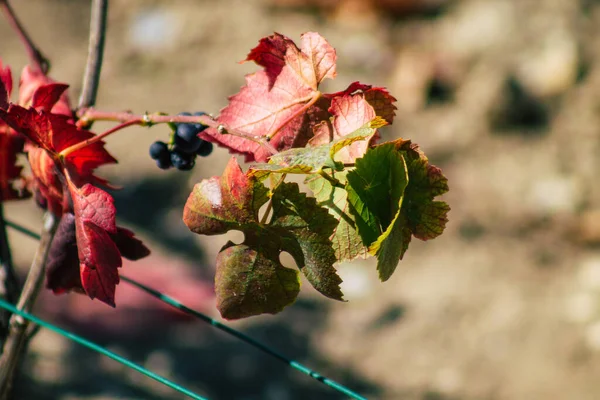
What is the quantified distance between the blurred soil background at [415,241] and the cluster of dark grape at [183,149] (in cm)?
152

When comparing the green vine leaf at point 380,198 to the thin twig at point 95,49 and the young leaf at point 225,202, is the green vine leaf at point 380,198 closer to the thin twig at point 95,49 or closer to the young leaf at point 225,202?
the young leaf at point 225,202

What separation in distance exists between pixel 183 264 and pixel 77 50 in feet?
4.66

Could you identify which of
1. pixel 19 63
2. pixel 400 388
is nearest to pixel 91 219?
pixel 400 388

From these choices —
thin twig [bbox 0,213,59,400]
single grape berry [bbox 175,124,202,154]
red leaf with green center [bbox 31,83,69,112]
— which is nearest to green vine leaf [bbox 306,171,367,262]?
single grape berry [bbox 175,124,202,154]

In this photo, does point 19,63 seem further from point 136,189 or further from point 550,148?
point 550,148

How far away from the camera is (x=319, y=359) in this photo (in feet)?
7.93

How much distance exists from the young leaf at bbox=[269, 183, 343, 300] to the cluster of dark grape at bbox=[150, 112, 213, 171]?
0.56 feet

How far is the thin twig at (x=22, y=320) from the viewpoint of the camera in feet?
2.75

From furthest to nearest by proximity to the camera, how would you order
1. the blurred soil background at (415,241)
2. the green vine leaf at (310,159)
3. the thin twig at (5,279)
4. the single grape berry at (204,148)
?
the blurred soil background at (415,241) < the thin twig at (5,279) < the single grape berry at (204,148) < the green vine leaf at (310,159)

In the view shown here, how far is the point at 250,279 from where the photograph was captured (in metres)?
0.62

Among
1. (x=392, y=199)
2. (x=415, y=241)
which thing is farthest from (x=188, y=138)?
(x=415, y=241)

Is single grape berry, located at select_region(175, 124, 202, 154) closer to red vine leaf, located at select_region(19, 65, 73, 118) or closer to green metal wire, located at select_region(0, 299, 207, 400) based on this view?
red vine leaf, located at select_region(19, 65, 73, 118)

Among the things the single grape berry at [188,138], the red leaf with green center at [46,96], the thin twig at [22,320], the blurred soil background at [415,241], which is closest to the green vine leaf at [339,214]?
the single grape berry at [188,138]

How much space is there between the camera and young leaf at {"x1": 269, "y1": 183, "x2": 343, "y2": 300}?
0.60 meters
